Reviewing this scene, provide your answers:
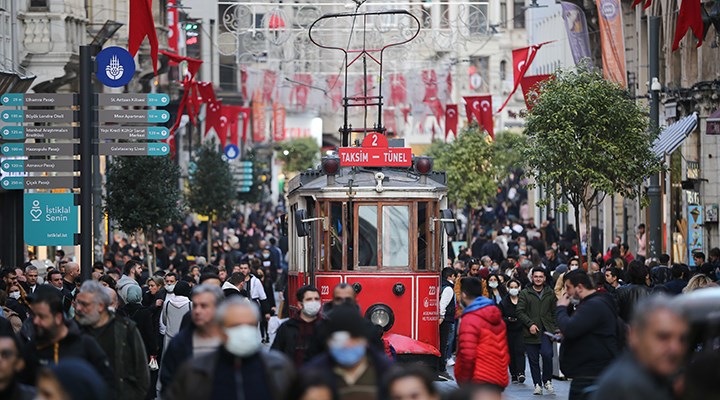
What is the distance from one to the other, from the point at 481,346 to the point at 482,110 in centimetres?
3629

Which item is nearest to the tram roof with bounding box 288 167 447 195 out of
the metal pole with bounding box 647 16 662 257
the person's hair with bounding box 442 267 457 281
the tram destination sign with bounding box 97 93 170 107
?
the person's hair with bounding box 442 267 457 281

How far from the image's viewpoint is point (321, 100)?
6031cm

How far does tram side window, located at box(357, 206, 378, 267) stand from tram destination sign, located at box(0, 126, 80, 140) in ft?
11.2

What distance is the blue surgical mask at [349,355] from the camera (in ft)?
32.8

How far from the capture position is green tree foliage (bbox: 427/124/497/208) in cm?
5628

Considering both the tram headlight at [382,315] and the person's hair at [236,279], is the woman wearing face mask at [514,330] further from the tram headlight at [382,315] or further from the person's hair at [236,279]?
the person's hair at [236,279]

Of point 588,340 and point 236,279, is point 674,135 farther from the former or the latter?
point 588,340

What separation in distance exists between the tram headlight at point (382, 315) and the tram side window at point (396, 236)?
1.92 feet

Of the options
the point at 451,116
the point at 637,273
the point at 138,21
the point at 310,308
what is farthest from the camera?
the point at 451,116

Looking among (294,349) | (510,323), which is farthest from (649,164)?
(294,349)

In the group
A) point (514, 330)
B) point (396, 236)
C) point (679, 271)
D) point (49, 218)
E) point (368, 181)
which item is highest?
point (368, 181)

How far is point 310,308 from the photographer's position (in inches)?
544

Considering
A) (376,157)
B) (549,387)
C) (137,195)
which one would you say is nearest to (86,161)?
(376,157)

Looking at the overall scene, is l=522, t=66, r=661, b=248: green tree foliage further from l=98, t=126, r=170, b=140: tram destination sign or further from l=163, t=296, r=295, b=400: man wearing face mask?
l=163, t=296, r=295, b=400: man wearing face mask
